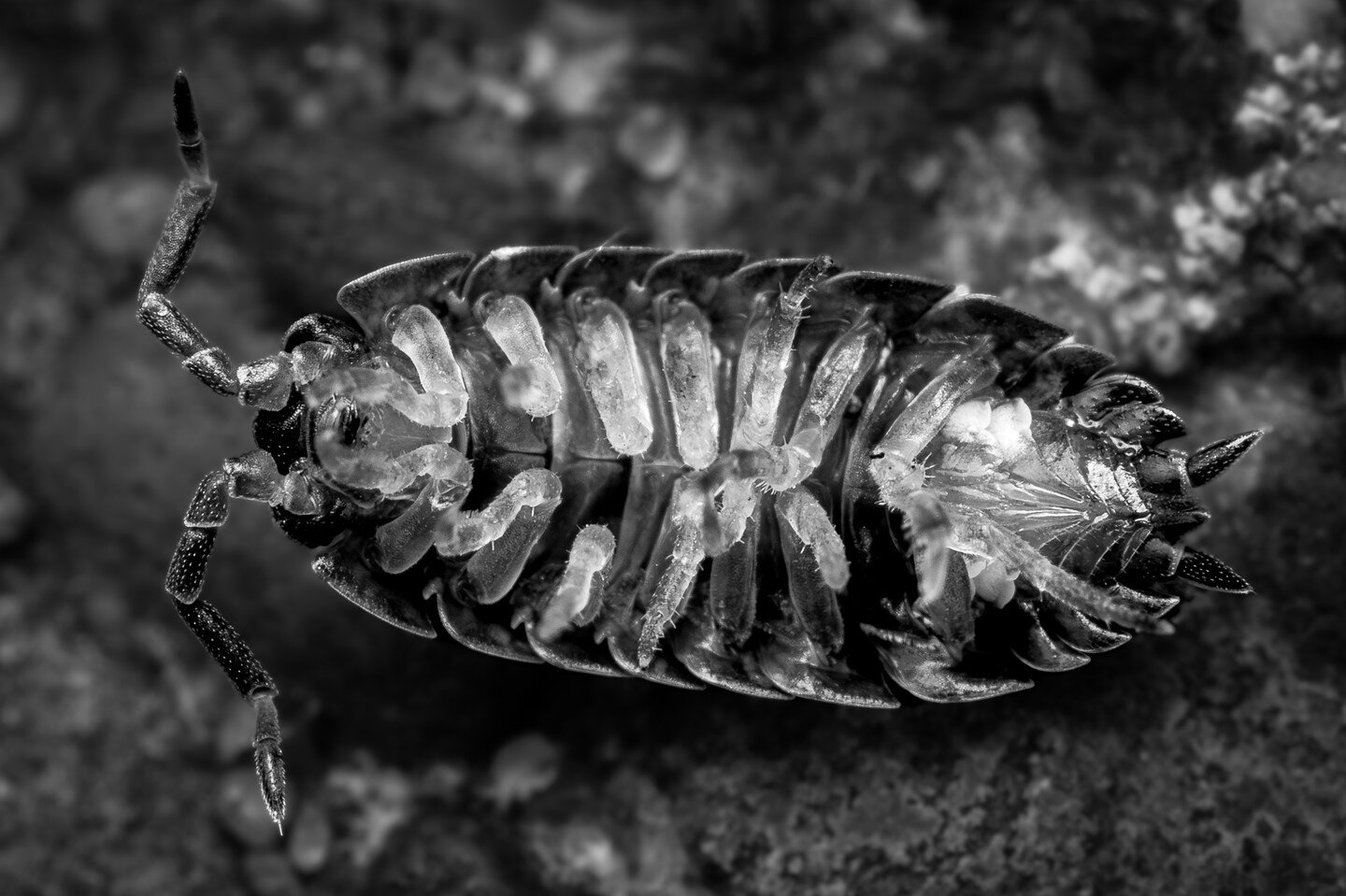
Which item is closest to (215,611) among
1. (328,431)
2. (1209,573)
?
(328,431)

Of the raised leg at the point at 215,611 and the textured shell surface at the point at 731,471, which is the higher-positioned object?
the textured shell surface at the point at 731,471

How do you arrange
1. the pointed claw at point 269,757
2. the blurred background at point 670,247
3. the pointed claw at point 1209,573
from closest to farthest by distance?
the pointed claw at point 1209,573 < the pointed claw at point 269,757 < the blurred background at point 670,247

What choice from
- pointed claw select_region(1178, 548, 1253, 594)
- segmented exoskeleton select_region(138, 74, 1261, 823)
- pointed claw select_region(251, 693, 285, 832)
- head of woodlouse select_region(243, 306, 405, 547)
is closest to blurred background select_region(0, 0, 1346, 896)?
pointed claw select_region(1178, 548, 1253, 594)

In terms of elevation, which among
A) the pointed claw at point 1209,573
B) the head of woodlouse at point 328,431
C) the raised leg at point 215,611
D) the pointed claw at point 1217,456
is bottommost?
the raised leg at point 215,611

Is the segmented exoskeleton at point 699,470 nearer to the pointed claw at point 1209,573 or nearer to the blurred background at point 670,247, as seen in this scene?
the pointed claw at point 1209,573

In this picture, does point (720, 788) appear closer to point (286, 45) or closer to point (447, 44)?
point (447, 44)

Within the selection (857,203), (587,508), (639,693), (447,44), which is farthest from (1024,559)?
(447,44)

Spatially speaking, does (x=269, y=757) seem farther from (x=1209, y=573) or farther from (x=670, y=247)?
(x=1209, y=573)

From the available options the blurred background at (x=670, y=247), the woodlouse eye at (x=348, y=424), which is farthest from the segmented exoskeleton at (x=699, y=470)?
the blurred background at (x=670, y=247)
